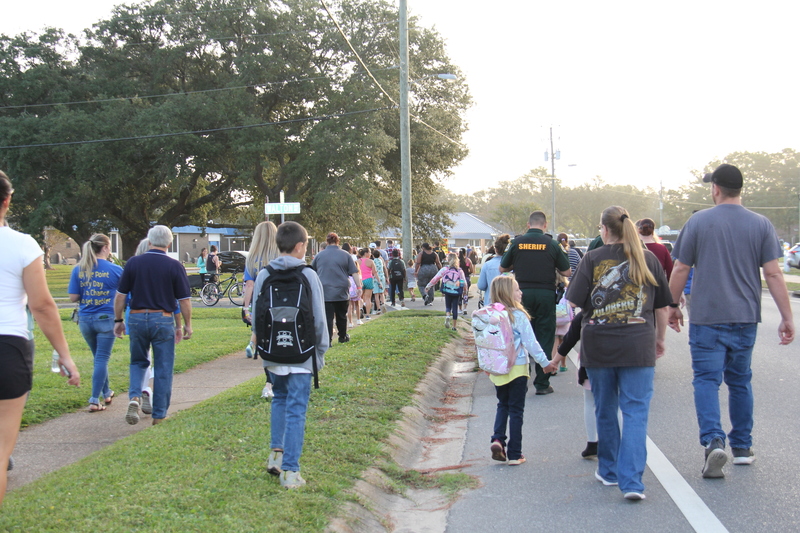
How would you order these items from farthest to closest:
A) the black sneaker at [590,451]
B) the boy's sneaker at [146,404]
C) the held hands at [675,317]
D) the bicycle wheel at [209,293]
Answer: the bicycle wheel at [209,293]
the boy's sneaker at [146,404]
the black sneaker at [590,451]
the held hands at [675,317]

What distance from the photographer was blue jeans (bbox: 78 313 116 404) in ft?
25.9

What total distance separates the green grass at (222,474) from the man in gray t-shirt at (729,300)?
1922mm

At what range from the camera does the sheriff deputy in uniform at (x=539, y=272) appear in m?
8.55

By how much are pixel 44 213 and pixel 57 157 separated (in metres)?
2.81

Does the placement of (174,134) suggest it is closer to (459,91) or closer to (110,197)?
(110,197)

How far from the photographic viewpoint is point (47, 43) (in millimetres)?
37000

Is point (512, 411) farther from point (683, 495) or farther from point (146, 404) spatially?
point (146, 404)

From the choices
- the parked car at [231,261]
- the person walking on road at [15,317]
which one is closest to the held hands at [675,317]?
the person walking on road at [15,317]

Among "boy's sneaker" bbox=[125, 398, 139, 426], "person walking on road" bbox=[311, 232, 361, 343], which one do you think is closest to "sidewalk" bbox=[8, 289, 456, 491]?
"boy's sneaker" bbox=[125, 398, 139, 426]

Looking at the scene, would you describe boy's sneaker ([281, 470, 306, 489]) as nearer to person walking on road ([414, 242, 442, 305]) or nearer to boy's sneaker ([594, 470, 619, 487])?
boy's sneaker ([594, 470, 619, 487])

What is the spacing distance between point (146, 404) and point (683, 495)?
16.9ft

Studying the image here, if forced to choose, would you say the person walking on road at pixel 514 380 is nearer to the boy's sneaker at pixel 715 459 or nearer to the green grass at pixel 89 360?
the boy's sneaker at pixel 715 459

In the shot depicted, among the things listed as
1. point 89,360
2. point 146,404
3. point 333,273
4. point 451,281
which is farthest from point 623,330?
point 451,281

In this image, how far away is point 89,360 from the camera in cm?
1129
